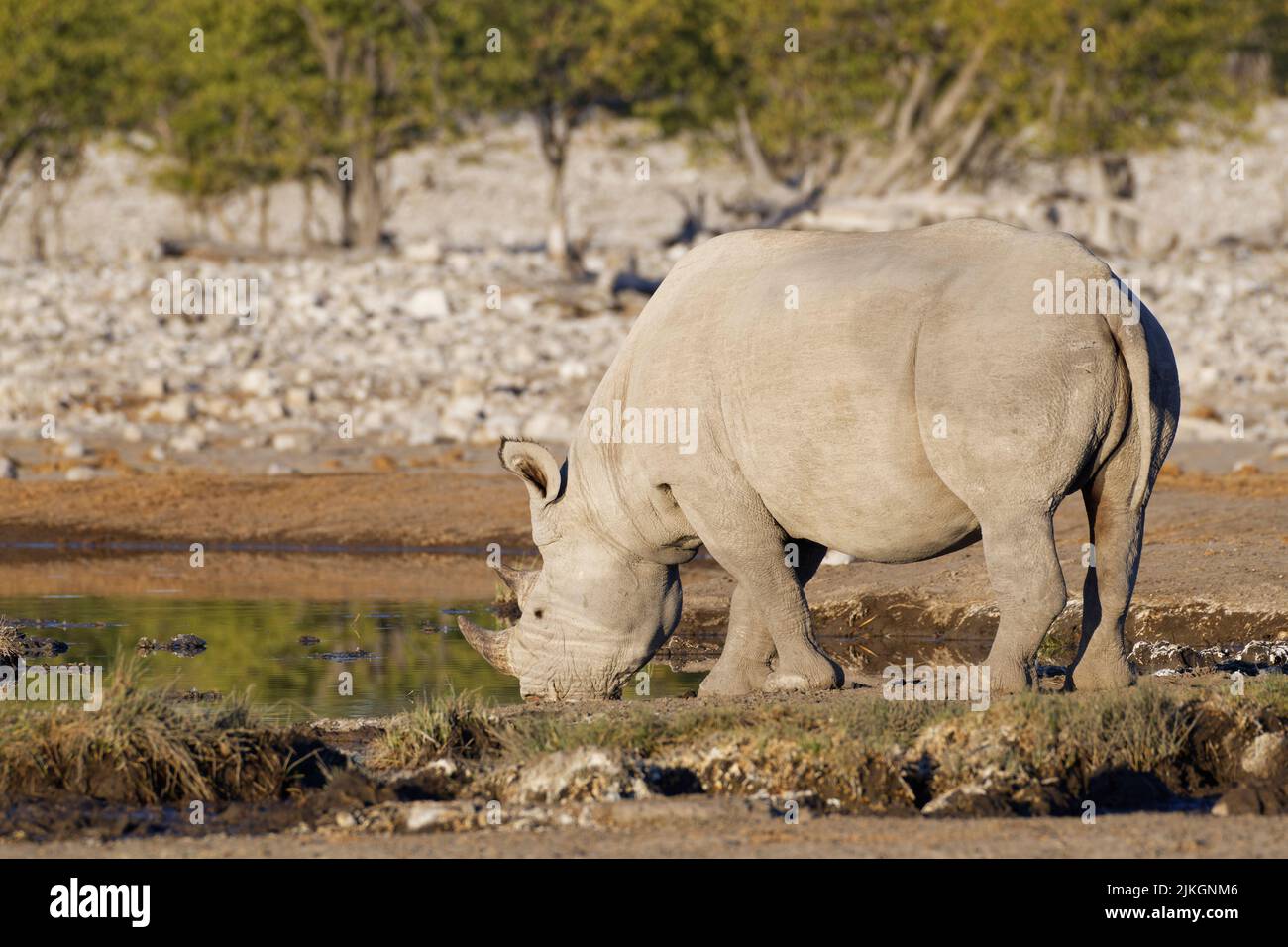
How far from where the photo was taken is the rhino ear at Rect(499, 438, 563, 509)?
965 cm

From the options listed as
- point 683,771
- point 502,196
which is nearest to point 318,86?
point 502,196

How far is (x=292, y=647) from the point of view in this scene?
1249 centimetres

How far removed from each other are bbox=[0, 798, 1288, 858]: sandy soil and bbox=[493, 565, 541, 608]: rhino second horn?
9.64ft

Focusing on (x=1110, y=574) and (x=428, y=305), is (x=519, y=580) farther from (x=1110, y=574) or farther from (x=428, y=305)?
(x=428, y=305)

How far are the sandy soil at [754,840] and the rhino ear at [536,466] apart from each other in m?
2.94

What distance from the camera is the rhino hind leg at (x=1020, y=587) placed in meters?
8.30

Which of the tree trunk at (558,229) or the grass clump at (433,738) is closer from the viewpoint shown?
the grass clump at (433,738)

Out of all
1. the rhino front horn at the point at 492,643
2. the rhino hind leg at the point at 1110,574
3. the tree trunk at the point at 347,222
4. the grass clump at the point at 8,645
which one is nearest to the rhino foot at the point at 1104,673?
the rhino hind leg at the point at 1110,574

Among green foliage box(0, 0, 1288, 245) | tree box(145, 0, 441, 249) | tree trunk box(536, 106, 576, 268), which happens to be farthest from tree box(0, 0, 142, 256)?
tree trunk box(536, 106, 576, 268)

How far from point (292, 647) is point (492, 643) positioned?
120 inches

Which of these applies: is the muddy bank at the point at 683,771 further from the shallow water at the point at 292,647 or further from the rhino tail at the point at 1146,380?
the shallow water at the point at 292,647

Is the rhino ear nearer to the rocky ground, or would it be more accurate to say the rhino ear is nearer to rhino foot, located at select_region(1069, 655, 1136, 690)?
rhino foot, located at select_region(1069, 655, 1136, 690)

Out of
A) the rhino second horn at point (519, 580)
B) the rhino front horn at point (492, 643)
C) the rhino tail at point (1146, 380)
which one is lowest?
the rhino front horn at point (492, 643)

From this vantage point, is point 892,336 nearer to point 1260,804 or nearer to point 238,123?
point 1260,804
